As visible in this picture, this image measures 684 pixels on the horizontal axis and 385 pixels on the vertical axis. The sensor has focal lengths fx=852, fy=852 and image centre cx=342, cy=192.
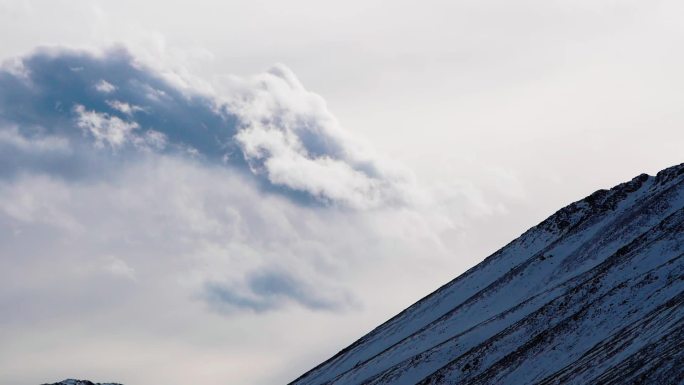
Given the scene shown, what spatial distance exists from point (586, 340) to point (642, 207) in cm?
4660

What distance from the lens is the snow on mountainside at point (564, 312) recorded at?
7756 centimetres

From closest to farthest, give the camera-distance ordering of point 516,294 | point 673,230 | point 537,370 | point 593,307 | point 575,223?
point 537,370, point 593,307, point 673,230, point 516,294, point 575,223

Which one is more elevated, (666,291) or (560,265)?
(560,265)

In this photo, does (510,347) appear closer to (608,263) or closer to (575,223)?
(608,263)

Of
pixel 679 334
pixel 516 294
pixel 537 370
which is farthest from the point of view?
pixel 516 294

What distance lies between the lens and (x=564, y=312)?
99938 mm

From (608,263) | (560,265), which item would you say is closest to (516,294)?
(560,265)

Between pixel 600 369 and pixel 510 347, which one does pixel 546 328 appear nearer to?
pixel 510 347

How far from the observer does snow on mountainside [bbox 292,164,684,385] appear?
77562 mm

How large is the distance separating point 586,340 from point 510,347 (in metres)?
11.9

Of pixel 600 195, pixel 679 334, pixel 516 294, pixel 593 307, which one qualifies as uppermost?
pixel 600 195

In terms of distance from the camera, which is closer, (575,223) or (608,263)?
(608,263)

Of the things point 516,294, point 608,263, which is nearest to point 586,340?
point 608,263

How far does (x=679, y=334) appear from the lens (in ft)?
234
